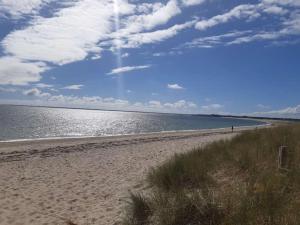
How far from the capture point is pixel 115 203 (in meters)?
7.90

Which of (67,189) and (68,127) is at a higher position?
(67,189)

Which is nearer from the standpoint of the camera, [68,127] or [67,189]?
[67,189]

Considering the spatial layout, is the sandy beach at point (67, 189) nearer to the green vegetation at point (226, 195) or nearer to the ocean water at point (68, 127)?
the green vegetation at point (226, 195)

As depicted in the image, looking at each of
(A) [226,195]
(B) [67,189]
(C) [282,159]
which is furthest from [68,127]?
(A) [226,195]

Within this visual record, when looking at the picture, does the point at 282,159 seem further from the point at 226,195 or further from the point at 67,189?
the point at 67,189

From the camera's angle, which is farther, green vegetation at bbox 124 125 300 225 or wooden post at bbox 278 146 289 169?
wooden post at bbox 278 146 289 169

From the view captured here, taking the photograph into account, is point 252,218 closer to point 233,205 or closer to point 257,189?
point 233,205

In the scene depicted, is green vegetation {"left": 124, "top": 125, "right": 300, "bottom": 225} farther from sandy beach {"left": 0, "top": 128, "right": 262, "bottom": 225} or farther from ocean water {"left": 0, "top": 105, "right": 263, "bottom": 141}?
ocean water {"left": 0, "top": 105, "right": 263, "bottom": 141}

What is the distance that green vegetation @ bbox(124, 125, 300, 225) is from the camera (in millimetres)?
4480

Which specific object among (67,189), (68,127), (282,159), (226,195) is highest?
(282,159)

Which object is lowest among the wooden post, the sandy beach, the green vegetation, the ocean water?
the ocean water

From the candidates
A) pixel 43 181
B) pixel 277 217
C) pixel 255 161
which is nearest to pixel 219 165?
pixel 255 161

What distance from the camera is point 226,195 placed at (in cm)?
541

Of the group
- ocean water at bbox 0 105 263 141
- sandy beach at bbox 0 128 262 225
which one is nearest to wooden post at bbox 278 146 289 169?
sandy beach at bbox 0 128 262 225
